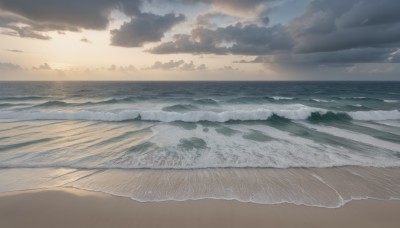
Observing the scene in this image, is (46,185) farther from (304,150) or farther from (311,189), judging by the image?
(304,150)

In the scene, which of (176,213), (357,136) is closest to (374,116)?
(357,136)

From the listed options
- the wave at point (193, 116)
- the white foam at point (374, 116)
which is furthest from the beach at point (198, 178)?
the white foam at point (374, 116)

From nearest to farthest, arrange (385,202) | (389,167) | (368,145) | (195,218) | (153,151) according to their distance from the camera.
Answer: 1. (195,218)
2. (385,202)
3. (389,167)
4. (153,151)
5. (368,145)

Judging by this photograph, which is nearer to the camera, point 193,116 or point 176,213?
point 176,213

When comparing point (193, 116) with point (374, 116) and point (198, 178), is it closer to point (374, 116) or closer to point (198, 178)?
point (198, 178)

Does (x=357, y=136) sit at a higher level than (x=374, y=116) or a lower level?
lower

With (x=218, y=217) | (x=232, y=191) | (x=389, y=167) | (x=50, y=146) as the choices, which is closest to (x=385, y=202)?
(x=389, y=167)

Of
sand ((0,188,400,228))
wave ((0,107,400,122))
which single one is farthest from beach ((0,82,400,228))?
wave ((0,107,400,122))

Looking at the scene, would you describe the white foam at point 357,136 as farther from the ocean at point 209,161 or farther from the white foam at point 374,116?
the white foam at point 374,116

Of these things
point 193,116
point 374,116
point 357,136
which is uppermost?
point 374,116
